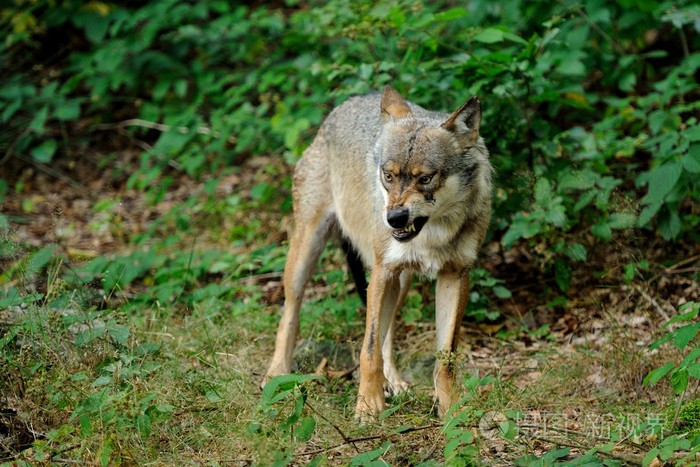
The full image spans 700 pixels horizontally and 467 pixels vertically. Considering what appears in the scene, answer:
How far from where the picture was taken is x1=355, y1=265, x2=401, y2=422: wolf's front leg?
5.57 meters

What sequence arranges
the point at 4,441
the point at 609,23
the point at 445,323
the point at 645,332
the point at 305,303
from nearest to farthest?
the point at 4,441 < the point at 445,323 < the point at 645,332 < the point at 305,303 < the point at 609,23

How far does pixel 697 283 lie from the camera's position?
23.1ft

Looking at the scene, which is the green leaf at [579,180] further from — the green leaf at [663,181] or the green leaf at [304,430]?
the green leaf at [304,430]

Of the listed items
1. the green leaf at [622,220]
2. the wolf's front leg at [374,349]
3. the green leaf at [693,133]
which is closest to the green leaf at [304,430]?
the wolf's front leg at [374,349]

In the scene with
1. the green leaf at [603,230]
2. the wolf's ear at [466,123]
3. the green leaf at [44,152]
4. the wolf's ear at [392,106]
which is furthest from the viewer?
the green leaf at [44,152]

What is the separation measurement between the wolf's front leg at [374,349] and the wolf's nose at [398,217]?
26.3 inches

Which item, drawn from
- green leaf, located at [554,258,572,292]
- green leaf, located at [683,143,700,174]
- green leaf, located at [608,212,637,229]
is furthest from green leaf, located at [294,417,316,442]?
green leaf, located at [683,143,700,174]

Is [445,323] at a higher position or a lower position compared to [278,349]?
higher

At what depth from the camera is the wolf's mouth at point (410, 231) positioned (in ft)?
17.4

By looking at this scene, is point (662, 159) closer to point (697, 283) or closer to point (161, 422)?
point (697, 283)

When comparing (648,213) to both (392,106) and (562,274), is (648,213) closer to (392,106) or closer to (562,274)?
(562,274)

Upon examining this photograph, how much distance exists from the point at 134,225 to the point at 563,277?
6004 mm

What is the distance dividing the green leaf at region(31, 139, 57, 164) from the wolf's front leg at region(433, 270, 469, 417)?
7.56 meters

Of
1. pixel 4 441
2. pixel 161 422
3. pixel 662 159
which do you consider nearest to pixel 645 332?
pixel 662 159
